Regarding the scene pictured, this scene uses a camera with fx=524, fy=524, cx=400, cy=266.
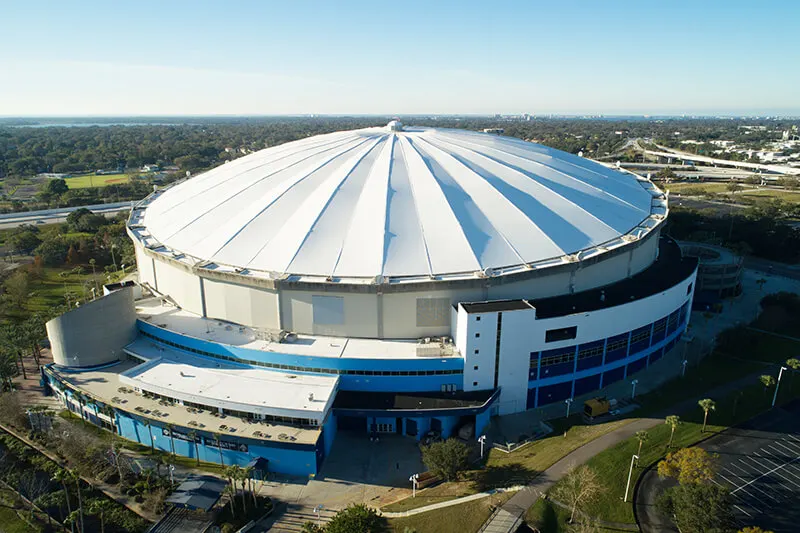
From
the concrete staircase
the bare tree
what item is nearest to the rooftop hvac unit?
the bare tree

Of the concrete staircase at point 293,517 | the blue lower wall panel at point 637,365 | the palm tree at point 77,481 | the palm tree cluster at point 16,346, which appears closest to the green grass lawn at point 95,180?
the palm tree cluster at point 16,346

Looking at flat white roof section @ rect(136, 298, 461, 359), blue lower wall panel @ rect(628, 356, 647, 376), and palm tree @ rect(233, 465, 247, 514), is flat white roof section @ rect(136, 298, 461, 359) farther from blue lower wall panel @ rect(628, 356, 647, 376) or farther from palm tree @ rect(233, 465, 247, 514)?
blue lower wall panel @ rect(628, 356, 647, 376)

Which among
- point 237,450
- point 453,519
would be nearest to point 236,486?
point 237,450

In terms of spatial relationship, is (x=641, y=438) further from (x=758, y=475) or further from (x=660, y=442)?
(x=758, y=475)

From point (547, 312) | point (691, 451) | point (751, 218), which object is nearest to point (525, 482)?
point (691, 451)

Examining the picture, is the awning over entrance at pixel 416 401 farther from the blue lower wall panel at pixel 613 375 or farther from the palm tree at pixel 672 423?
the palm tree at pixel 672 423

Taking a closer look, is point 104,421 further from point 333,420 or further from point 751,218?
point 751,218
